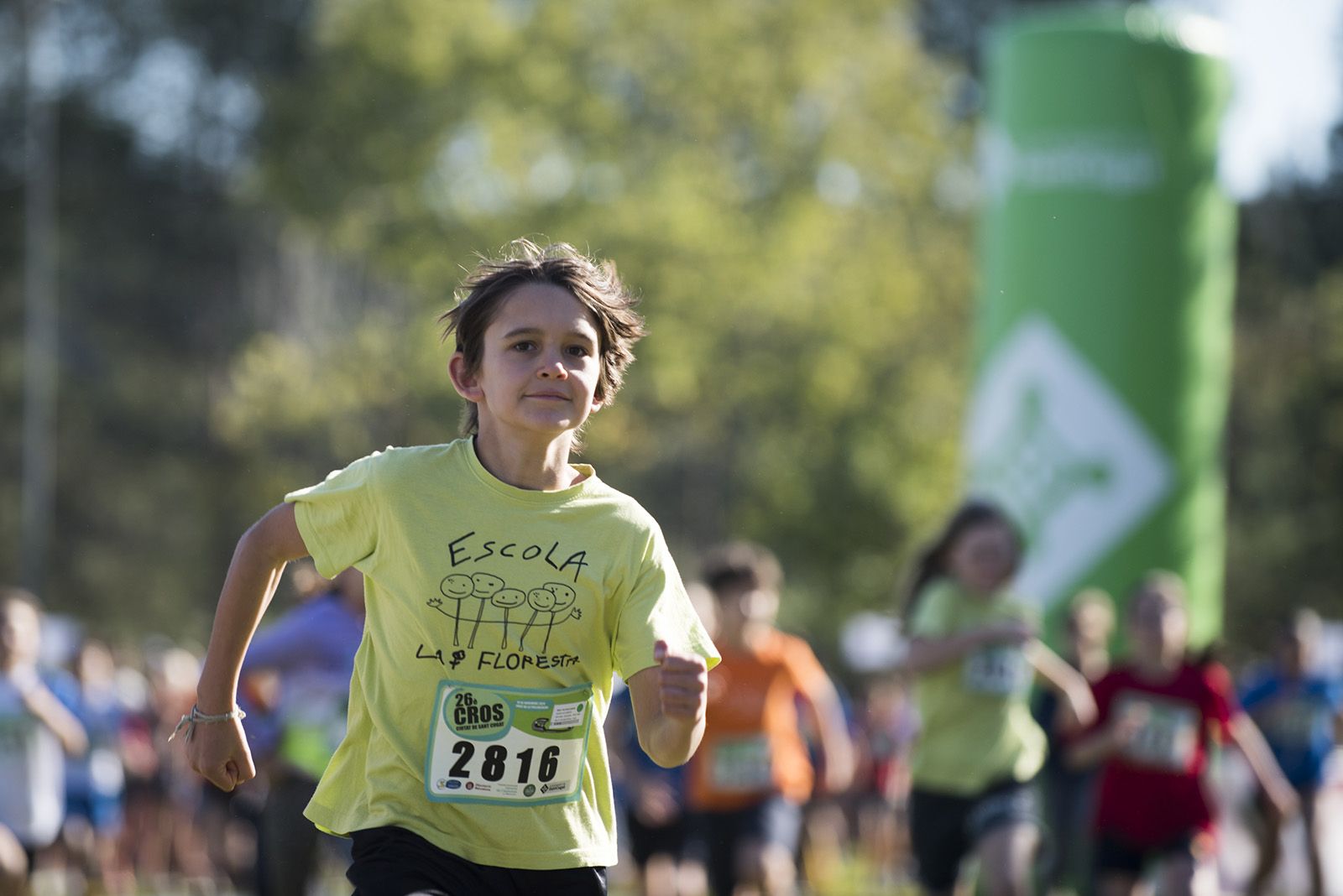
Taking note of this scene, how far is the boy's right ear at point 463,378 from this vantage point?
4.07 metres

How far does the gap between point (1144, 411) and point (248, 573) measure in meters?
11.3

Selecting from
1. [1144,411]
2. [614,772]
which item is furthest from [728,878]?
[1144,411]

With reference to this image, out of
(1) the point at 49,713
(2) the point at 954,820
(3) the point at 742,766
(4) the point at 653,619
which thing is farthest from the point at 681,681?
(1) the point at 49,713

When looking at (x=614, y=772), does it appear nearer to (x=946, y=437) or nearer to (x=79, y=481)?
(x=946, y=437)

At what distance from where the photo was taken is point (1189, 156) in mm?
14727

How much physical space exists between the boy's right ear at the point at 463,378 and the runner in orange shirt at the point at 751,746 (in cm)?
514

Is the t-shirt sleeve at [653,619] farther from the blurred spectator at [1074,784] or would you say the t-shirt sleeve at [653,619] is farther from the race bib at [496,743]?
the blurred spectator at [1074,784]

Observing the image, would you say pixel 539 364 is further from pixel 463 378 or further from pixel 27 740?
pixel 27 740


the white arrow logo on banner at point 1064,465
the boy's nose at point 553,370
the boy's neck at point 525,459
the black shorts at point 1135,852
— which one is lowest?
the black shorts at point 1135,852

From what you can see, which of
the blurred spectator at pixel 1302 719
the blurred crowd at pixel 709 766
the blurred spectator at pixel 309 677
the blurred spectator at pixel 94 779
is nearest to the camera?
the blurred spectator at pixel 309 677

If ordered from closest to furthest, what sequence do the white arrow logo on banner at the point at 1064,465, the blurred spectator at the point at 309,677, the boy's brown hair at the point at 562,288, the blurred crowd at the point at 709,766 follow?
1. the boy's brown hair at the point at 562,288
2. the blurred spectator at the point at 309,677
3. the blurred crowd at the point at 709,766
4. the white arrow logo on banner at the point at 1064,465

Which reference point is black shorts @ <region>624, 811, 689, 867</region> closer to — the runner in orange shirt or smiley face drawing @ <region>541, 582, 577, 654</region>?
the runner in orange shirt

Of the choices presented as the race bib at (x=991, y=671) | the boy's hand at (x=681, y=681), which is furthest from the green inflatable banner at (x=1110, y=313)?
the boy's hand at (x=681, y=681)

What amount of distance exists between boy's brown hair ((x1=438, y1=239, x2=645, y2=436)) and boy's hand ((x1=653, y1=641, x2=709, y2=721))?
2.83 ft
